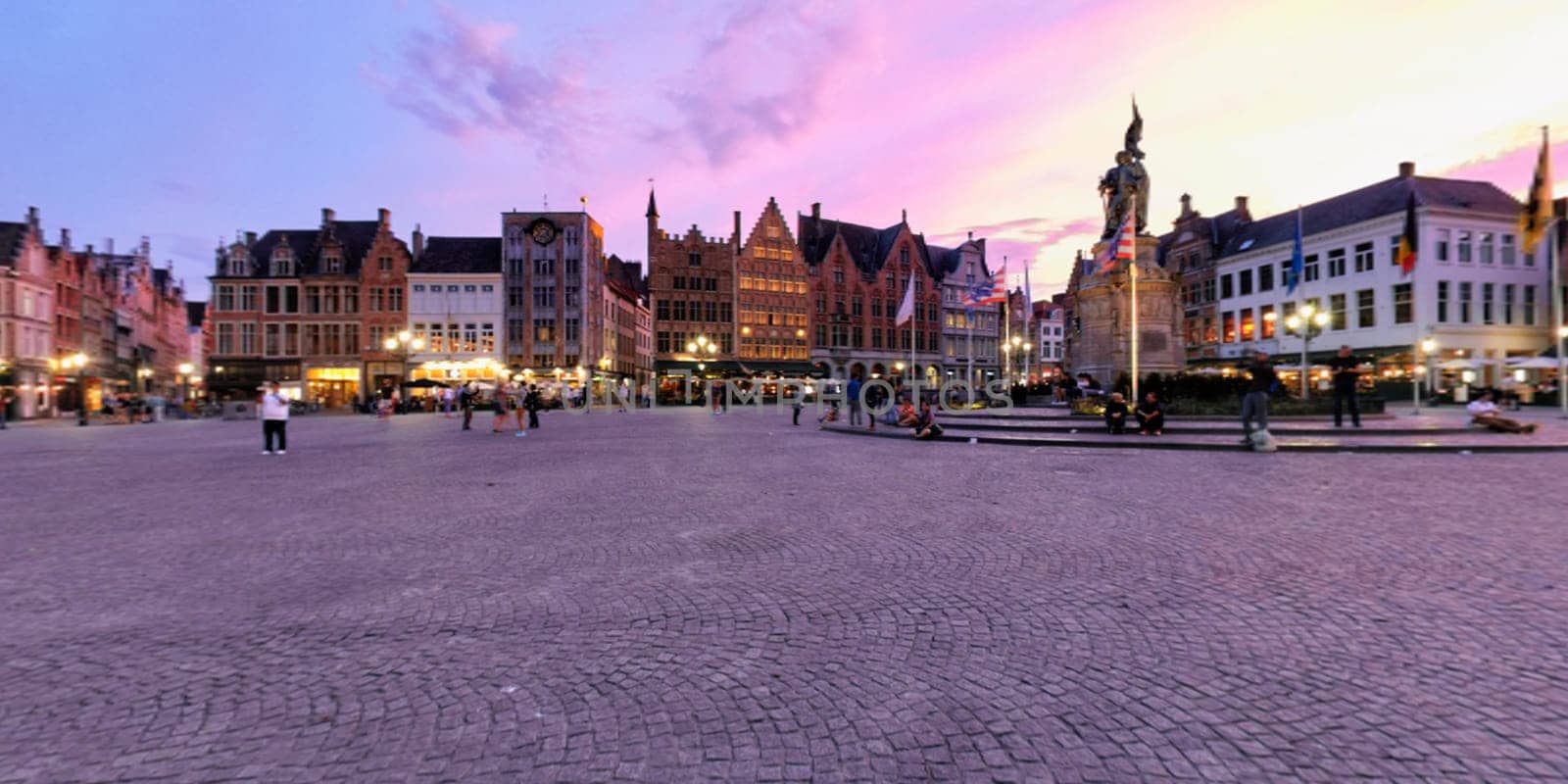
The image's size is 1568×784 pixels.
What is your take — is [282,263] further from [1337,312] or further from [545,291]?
[1337,312]

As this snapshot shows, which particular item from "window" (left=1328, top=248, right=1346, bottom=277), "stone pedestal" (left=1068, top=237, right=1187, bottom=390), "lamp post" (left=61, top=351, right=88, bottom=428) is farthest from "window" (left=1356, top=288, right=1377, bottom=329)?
"lamp post" (left=61, top=351, right=88, bottom=428)

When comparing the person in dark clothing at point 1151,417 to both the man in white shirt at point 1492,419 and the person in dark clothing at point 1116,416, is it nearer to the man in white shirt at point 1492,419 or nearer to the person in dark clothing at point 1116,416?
the person in dark clothing at point 1116,416

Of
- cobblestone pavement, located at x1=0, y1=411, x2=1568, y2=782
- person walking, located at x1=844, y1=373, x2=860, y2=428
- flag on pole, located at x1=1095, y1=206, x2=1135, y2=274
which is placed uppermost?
flag on pole, located at x1=1095, y1=206, x2=1135, y2=274

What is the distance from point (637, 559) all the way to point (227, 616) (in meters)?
2.71

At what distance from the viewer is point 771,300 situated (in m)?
66.4

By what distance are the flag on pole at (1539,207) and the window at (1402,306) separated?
63.7 ft

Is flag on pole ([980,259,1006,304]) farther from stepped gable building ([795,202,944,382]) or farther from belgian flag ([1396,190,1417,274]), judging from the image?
stepped gable building ([795,202,944,382])

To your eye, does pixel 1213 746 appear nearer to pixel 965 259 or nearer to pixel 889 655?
pixel 889 655

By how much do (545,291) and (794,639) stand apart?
2297 inches

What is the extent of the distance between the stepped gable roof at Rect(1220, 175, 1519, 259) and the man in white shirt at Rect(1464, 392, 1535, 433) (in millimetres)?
26148

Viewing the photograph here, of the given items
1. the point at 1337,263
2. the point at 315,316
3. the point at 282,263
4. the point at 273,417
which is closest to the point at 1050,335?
the point at 1337,263

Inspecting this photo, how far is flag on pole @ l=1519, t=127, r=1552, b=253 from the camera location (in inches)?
854

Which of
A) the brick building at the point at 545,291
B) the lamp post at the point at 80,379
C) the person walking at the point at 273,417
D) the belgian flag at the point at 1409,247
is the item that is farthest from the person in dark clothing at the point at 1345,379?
the lamp post at the point at 80,379

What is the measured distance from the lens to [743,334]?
65.8 m
